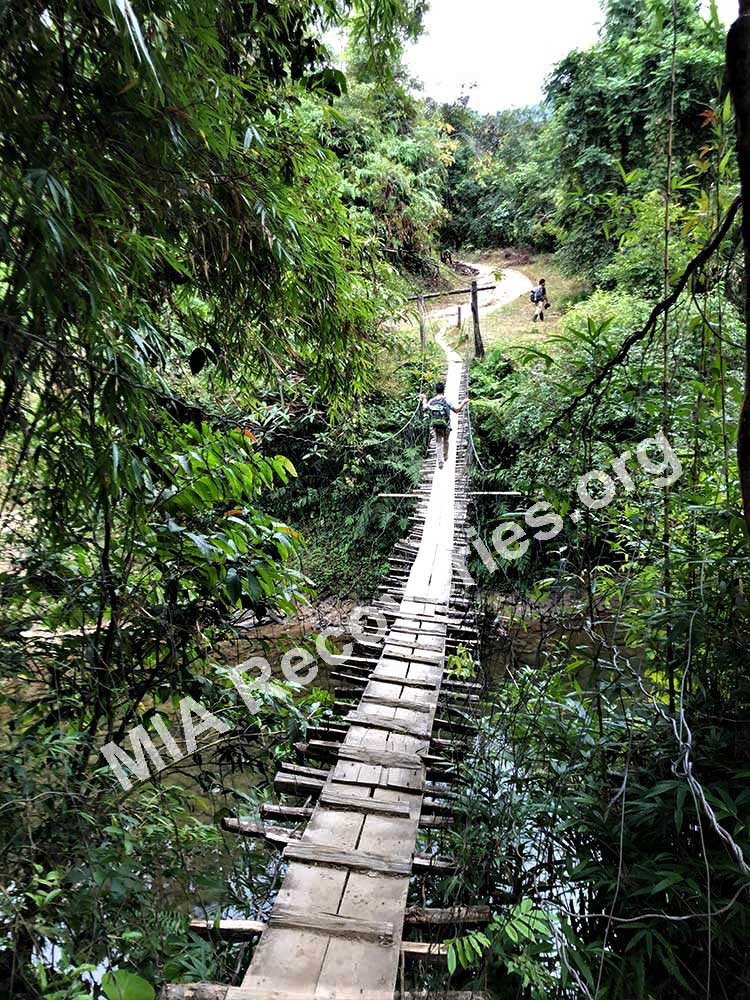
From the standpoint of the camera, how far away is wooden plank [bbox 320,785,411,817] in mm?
1767

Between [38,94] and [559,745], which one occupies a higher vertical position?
[38,94]

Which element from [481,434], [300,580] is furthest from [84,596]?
[481,434]

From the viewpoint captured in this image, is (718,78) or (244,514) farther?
(244,514)

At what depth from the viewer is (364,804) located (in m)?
1.78

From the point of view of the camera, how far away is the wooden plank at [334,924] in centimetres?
137

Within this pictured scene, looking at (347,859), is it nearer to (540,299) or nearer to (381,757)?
(381,757)

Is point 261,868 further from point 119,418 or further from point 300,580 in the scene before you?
point 119,418

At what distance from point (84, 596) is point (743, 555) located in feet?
5.14

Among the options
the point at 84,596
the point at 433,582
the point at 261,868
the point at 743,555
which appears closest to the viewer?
the point at 743,555

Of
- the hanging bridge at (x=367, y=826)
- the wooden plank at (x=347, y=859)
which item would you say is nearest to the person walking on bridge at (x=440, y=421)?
the hanging bridge at (x=367, y=826)

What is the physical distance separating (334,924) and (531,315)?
1104 centimetres

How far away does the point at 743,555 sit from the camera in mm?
1345

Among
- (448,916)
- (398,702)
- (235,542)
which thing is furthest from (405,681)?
(235,542)

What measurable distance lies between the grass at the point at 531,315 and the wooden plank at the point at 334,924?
8241 millimetres
